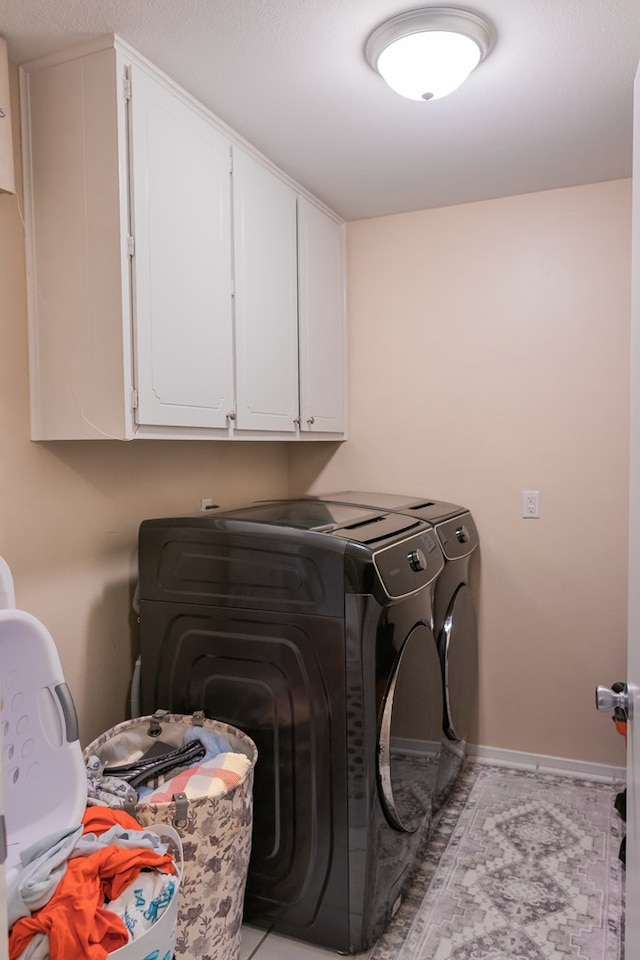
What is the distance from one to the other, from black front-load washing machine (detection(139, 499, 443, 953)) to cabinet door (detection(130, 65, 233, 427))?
38cm

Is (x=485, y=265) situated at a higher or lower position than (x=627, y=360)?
higher

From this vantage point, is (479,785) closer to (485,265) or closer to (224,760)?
(224,760)

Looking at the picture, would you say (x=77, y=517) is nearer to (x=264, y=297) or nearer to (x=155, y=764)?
(x=155, y=764)

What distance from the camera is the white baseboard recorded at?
8.26 ft

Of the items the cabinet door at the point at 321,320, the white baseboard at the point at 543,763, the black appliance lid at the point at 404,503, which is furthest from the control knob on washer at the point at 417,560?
the white baseboard at the point at 543,763

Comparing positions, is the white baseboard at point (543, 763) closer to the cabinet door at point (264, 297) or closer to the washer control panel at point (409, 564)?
the washer control panel at point (409, 564)

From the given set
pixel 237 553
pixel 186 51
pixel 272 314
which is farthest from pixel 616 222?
pixel 237 553

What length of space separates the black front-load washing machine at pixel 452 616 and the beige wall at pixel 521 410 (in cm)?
16

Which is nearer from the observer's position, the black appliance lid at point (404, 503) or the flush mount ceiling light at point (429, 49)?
the flush mount ceiling light at point (429, 49)

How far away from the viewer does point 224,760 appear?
1565mm

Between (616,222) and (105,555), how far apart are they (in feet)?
7.16

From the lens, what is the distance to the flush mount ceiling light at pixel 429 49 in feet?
4.85

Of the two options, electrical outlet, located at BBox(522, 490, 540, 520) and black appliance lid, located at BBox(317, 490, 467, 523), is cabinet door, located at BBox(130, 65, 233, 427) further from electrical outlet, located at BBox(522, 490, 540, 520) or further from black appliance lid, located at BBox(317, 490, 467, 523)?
electrical outlet, located at BBox(522, 490, 540, 520)

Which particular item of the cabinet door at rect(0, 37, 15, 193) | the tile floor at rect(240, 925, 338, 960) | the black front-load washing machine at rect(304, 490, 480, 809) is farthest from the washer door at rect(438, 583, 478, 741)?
the cabinet door at rect(0, 37, 15, 193)
